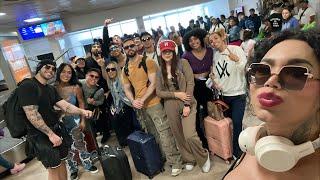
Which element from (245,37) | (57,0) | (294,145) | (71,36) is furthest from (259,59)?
(71,36)

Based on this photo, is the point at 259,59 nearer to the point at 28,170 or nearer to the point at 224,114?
the point at 224,114

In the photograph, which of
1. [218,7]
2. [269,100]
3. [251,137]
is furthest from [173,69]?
[218,7]

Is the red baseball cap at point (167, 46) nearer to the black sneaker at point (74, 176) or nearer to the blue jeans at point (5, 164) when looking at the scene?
the black sneaker at point (74, 176)

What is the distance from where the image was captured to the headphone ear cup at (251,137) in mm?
668

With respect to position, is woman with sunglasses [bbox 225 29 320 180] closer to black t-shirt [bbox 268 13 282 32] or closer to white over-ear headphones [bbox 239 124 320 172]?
white over-ear headphones [bbox 239 124 320 172]

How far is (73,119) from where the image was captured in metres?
3.52

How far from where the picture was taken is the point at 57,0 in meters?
6.89

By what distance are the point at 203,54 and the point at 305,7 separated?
3.36 metres

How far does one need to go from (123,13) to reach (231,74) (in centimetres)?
1102

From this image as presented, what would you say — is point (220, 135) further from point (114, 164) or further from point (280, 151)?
point (280, 151)

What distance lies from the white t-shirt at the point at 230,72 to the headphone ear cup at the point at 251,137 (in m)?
2.14

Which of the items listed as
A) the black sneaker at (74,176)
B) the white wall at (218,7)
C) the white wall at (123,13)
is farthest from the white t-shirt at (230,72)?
the white wall at (218,7)

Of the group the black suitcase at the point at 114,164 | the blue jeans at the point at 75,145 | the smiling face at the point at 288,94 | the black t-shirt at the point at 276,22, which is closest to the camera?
the smiling face at the point at 288,94

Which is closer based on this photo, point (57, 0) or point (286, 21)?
point (286, 21)
